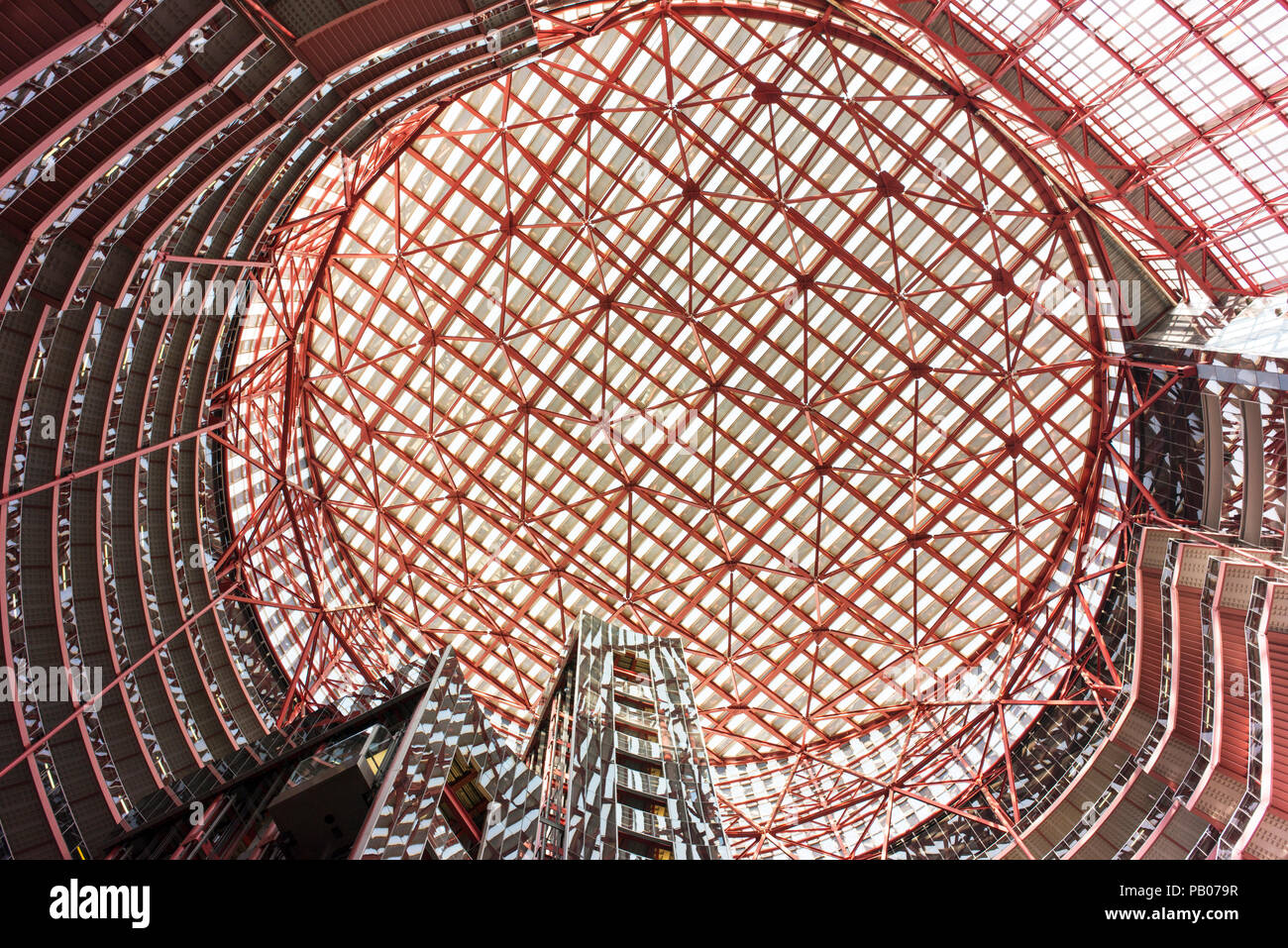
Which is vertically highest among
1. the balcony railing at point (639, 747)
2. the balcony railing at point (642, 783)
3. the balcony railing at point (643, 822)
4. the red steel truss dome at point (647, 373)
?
→ the red steel truss dome at point (647, 373)

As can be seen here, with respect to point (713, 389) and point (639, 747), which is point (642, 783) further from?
point (713, 389)

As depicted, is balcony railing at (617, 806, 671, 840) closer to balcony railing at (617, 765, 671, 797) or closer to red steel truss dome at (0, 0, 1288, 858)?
balcony railing at (617, 765, 671, 797)

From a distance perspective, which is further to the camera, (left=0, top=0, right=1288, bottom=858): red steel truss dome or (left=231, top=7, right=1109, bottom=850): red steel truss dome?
(left=231, top=7, right=1109, bottom=850): red steel truss dome

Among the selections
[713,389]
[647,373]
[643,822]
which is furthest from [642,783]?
[647,373]

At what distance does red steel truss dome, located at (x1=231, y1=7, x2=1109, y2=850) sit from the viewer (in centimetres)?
3241

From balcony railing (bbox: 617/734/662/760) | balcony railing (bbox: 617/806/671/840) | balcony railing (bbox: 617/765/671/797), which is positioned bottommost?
balcony railing (bbox: 617/806/671/840)

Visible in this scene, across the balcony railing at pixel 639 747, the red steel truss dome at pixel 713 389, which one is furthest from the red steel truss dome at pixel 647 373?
the balcony railing at pixel 639 747

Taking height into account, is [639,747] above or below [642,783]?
above

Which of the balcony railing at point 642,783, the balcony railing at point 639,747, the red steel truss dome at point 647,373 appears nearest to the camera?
the red steel truss dome at point 647,373

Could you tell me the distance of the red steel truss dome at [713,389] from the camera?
32.4 meters

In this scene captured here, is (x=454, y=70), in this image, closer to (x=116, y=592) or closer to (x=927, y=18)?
(x=927, y=18)

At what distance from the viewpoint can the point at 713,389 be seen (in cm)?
3684

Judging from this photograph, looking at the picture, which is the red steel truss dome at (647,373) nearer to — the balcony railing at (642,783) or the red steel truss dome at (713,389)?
the red steel truss dome at (713,389)

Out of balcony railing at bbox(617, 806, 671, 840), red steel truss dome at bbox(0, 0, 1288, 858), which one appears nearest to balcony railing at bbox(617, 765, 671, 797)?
balcony railing at bbox(617, 806, 671, 840)
